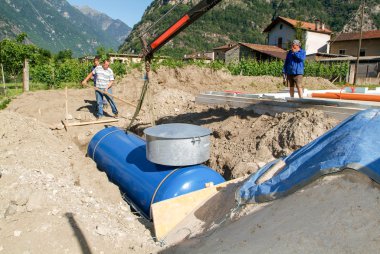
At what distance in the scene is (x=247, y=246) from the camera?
10.2ft

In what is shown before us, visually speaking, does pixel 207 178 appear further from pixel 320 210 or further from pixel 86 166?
A: pixel 86 166

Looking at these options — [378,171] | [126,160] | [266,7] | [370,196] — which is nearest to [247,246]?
[370,196]

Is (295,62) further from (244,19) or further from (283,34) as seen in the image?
(244,19)

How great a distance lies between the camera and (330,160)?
3307 millimetres

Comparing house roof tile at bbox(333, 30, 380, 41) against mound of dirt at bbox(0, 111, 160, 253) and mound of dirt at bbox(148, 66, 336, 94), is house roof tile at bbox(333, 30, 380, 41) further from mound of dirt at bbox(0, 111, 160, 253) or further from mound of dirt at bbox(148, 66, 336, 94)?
mound of dirt at bbox(0, 111, 160, 253)

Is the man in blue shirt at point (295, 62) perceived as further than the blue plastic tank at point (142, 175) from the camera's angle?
Yes

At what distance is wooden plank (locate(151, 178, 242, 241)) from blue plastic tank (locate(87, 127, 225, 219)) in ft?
0.79

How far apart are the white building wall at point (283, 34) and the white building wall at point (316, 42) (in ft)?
8.50

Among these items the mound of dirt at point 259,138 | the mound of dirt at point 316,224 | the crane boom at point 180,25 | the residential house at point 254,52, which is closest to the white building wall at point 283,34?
the residential house at point 254,52

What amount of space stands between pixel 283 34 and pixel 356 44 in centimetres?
1153

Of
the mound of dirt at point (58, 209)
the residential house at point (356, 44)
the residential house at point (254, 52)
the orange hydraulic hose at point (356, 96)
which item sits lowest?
the mound of dirt at point (58, 209)

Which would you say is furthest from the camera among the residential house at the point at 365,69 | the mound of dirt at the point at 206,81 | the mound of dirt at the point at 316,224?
the residential house at the point at 365,69

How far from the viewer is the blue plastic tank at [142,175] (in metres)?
4.70

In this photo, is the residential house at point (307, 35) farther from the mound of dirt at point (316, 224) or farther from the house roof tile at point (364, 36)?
the mound of dirt at point (316, 224)
